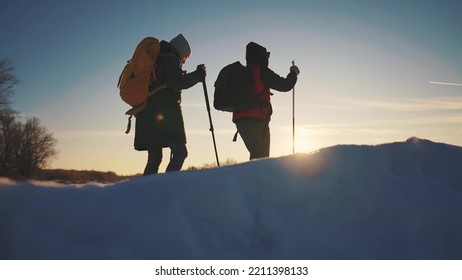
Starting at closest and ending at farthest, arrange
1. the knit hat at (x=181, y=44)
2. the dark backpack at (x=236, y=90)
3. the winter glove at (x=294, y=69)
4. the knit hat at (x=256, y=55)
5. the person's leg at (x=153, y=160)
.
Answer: the person's leg at (x=153, y=160) < the knit hat at (x=181, y=44) < the dark backpack at (x=236, y=90) < the knit hat at (x=256, y=55) < the winter glove at (x=294, y=69)

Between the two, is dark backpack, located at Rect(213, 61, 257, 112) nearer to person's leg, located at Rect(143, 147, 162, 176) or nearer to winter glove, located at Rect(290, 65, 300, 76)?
winter glove, located at Rect(290, 65, 300, 76)

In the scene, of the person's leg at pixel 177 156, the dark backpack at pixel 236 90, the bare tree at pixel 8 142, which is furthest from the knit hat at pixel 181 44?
the bare tree at pixel 8 142

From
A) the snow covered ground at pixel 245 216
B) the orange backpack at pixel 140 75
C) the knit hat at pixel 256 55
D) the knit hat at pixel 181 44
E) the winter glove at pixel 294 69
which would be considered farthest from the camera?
the winter glove at pixel 294 69

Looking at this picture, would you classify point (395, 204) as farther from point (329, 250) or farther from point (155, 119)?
point (155, 119)

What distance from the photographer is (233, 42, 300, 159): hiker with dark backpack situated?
19.6ft

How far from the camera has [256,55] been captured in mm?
6129

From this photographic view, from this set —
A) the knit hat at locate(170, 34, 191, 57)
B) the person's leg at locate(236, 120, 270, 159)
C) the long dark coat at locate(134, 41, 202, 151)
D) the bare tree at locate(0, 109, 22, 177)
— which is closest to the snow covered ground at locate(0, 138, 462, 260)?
the long dark coat at locate(134, 41, 202, 151)

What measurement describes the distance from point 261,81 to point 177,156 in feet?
6.13

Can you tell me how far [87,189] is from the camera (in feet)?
9.11

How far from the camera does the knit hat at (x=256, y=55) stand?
6.12m

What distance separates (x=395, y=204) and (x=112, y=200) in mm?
2075

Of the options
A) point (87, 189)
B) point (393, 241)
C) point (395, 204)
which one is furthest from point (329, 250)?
point (87, 189)

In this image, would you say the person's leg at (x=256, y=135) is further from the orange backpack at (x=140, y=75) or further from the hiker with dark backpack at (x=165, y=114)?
the orange backpack at (x=140, y=75)

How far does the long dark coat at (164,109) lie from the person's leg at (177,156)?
0.24ft
